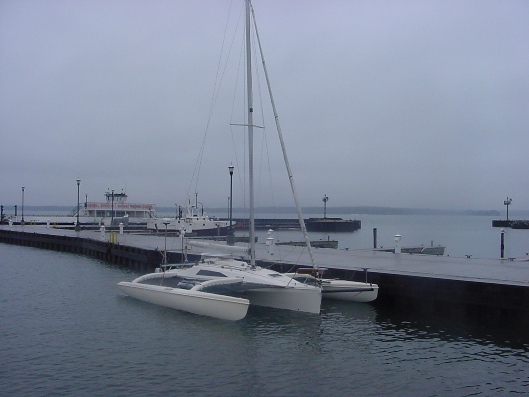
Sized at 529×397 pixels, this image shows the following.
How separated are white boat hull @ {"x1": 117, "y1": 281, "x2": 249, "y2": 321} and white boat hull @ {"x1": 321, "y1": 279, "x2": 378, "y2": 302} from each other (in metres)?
3.79

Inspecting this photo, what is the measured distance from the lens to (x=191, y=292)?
19922 millimetres

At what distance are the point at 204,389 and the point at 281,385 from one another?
1.72 m

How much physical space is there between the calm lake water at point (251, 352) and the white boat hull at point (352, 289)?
386mm

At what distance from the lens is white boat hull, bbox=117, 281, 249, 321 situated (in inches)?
737

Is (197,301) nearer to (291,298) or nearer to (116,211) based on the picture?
(291,298)

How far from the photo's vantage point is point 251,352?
1576 cm

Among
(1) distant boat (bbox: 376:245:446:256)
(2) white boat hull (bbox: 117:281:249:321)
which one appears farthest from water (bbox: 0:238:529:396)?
(1) distant boat (bbox: 376:245:446:256)

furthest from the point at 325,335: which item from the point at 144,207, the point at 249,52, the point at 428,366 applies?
the point at 144,207

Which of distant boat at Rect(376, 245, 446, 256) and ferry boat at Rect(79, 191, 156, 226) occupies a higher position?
ferry boat at Rect(79, 191, 156, 226)

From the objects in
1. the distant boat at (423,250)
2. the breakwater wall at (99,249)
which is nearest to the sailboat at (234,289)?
the breakwater wall at (99,249)

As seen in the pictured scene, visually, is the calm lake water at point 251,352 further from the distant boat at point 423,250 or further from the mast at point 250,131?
the distant boat at point 423,250

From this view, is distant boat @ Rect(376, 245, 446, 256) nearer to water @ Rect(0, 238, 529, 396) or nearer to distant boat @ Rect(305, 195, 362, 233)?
→ water @ Rect(0, 238, 529, 396)

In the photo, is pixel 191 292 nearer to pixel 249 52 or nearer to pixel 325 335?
pixel 325 335

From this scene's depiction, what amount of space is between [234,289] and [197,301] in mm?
1598
